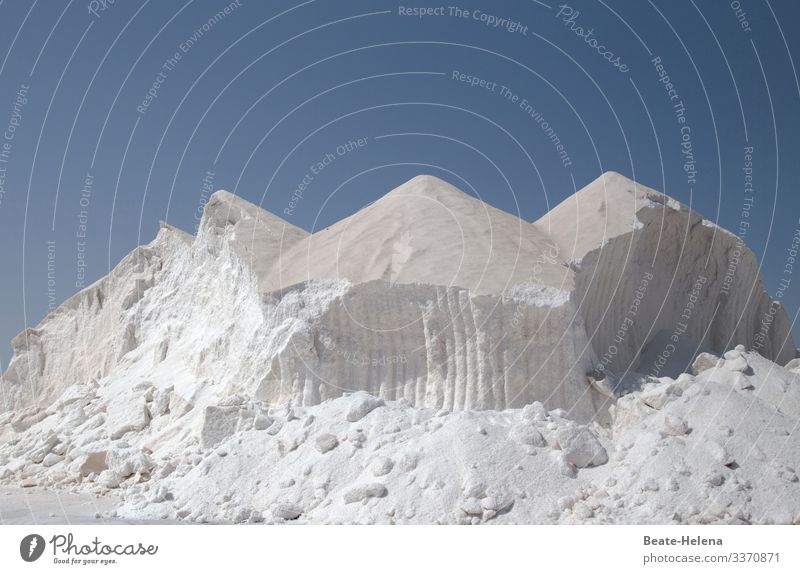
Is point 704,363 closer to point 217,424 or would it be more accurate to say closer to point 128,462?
point 217,424

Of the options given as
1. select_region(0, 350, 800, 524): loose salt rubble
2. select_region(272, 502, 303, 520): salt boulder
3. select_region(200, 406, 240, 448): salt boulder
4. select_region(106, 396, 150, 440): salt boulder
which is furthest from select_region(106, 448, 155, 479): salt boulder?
select_region(272, 502, 303, 520): salt boulder

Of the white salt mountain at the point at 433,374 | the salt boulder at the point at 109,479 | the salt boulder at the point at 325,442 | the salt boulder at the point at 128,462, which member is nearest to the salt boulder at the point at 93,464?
the white salt mountain at the point at 433,374

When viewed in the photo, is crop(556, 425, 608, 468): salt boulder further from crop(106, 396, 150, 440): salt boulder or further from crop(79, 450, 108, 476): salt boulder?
crop(106, 396, 150, 440): salt boulder

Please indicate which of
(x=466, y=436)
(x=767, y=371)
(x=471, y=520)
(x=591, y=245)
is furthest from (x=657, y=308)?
(x=471, y=520)

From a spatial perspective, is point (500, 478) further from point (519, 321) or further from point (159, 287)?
point (159, 287)
